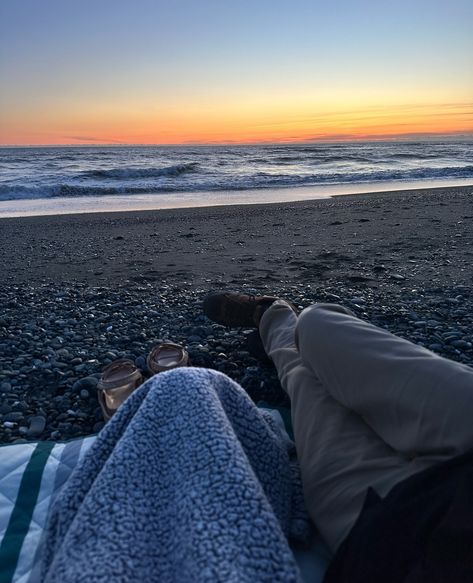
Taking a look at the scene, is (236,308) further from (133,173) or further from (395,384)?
(133,173)

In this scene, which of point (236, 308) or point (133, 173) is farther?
point (133, 173)

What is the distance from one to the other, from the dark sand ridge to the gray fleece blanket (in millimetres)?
3366

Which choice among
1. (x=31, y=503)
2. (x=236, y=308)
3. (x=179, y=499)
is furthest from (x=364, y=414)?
(x=236, y=308)

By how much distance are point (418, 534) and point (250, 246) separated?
18.7 ft

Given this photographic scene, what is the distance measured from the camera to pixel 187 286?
4812mm

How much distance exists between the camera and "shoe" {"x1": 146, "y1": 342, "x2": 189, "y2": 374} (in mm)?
2771

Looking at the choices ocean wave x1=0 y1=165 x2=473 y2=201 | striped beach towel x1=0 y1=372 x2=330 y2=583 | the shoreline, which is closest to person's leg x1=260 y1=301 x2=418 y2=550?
striped beach towel x1=0 y1=372 x2=330 y2=583

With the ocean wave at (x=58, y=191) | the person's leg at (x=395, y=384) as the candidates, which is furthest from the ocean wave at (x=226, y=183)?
the person's leg at (x=395, y=384)

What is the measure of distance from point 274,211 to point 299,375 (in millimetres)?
8197

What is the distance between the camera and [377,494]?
1.25m

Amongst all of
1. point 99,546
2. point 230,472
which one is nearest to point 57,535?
point 99,546

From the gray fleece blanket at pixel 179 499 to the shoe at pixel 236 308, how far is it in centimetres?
174

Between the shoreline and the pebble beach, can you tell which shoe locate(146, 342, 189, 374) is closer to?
the pebble beach

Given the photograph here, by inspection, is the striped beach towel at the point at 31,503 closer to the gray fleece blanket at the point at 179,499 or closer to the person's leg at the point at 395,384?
the gray fleece blanket at the point at 179,499
